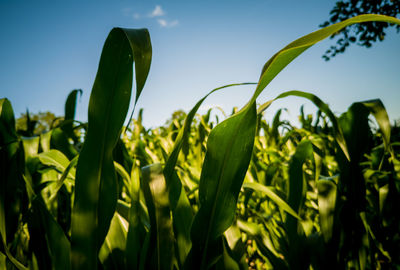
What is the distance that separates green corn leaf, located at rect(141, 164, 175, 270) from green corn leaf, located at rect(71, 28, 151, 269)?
49mm

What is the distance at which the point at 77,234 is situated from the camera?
0.31 m

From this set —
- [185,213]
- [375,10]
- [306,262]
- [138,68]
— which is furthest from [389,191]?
[375,10]

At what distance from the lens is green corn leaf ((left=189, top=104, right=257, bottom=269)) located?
1.00ft

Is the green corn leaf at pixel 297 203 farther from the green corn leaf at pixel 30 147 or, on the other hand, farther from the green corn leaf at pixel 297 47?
the green corn leaf at pixel 30 147

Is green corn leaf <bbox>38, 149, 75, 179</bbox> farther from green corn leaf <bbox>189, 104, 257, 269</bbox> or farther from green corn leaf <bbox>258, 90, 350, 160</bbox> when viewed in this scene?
green corn leaf <bbox>258, 90, 350, 160</bbox>

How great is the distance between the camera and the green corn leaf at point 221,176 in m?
0.30

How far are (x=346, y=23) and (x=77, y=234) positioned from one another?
16.1 inches

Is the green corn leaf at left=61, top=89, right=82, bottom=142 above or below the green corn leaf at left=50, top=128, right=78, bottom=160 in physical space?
above

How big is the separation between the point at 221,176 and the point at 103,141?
0.17 m

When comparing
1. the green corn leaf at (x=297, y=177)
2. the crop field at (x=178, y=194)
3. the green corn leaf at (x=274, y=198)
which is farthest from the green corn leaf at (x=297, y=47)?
the green corn leaf at (x=297, y=177)

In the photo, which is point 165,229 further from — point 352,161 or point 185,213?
point 352,161

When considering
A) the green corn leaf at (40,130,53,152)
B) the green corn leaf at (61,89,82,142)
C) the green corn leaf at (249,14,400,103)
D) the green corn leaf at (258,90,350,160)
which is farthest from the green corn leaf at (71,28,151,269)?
the green corn leaf at (61,89,82,142)

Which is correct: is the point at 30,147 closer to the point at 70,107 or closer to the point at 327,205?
the point at 70,107

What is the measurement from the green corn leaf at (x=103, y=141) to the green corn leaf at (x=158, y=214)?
0.16 feet
